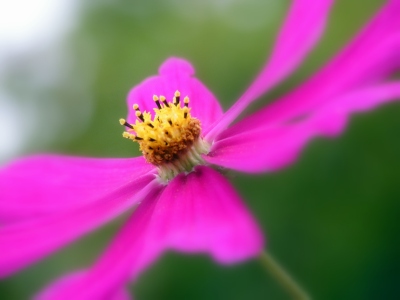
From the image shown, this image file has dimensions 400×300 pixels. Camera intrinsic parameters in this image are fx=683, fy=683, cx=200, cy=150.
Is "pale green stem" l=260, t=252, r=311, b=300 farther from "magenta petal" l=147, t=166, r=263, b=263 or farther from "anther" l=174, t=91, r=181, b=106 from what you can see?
"anther" l=174, t=91, r=181, b=106

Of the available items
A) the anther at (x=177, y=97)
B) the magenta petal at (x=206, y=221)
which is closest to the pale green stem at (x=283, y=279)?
the magenta petal at (x=206, y=221)

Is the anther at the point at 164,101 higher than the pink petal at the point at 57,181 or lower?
higher

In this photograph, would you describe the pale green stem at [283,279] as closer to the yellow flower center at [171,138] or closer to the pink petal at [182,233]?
the pink petal at [182,233]

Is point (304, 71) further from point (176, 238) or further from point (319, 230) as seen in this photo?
point (176, 238)

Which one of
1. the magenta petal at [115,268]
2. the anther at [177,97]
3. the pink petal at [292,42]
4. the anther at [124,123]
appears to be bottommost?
the magenta petal at [115,268]

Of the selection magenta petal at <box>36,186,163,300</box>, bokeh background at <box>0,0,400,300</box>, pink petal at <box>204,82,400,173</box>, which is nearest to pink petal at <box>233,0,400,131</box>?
pink petal at <box>204,82,400,173</box>

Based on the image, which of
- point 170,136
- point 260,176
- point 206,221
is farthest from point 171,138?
point 260,176
